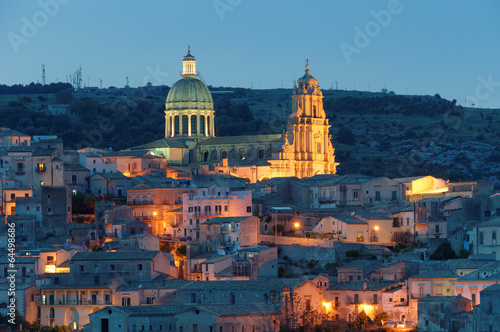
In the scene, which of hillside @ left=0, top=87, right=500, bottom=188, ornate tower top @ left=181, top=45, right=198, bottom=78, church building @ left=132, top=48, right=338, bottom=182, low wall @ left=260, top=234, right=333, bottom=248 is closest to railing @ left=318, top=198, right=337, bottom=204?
low wall @ left=260, top=234, right=333, bottom=248

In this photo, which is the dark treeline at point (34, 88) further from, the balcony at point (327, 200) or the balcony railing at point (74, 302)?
the balcony railing at point (74, 302)

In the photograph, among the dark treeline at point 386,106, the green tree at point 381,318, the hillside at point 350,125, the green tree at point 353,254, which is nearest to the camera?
the green tree at point 381,318

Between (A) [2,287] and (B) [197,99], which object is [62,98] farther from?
(A) [2,287]

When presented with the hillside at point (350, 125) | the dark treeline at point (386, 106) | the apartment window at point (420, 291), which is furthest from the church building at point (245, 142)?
the dark treeline at point (386, 106)

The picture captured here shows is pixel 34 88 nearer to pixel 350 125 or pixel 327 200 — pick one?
pixel 350 125

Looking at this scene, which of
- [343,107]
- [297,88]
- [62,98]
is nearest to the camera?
[297,88]

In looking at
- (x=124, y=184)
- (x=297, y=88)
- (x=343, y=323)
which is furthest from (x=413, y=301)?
(x=297, y=88)

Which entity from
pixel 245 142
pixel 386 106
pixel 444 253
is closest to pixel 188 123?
pixel 245 142
